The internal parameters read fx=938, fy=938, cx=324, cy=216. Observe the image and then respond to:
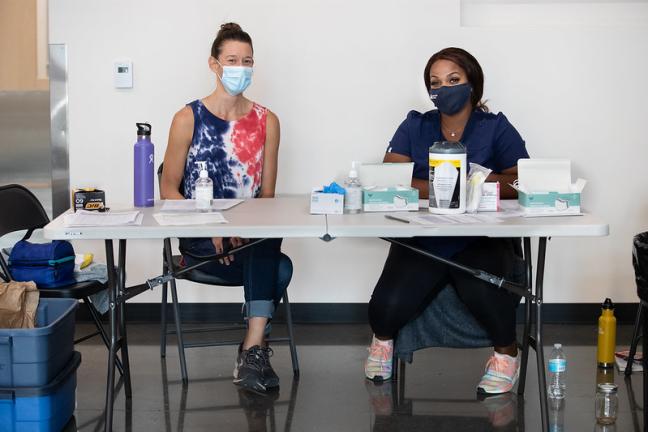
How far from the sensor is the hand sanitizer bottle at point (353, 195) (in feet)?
9.20

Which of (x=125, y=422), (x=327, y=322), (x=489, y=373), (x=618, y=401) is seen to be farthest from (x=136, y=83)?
(x=618, y=401)

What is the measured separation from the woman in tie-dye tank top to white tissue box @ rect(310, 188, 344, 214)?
39cm

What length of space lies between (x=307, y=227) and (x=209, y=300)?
179cm

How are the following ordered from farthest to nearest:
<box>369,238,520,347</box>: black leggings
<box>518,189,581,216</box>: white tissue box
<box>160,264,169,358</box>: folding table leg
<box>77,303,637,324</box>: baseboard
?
1. <box>77,303,637,324</box>: baseboard
2. <box>160,264,169,358</box>: folding table leg
3. <box>369,238,520,347</box>: black leggings
4. <box>518,189,581,216</box>: white tissue box

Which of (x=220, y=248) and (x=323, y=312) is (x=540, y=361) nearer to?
(x=220, y=248)

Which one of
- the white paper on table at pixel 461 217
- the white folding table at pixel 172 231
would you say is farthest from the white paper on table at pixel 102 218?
the white paper on table at pixel 461 217

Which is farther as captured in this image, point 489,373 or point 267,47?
point 267,47

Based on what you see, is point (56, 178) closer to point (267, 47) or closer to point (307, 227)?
point (267, 47)

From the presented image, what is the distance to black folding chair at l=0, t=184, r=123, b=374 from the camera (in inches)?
122

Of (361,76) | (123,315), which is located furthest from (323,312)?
(123,315)

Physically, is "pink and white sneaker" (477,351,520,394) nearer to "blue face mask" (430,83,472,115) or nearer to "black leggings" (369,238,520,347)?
"black leggings" (369,238,520,347)

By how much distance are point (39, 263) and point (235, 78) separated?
91 centimetres

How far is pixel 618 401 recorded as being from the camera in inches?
122

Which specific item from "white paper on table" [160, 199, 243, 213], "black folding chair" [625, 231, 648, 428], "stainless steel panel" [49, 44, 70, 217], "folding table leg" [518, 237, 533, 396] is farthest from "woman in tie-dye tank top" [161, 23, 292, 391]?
"black folding chair" [625, 231, 648, 428]
